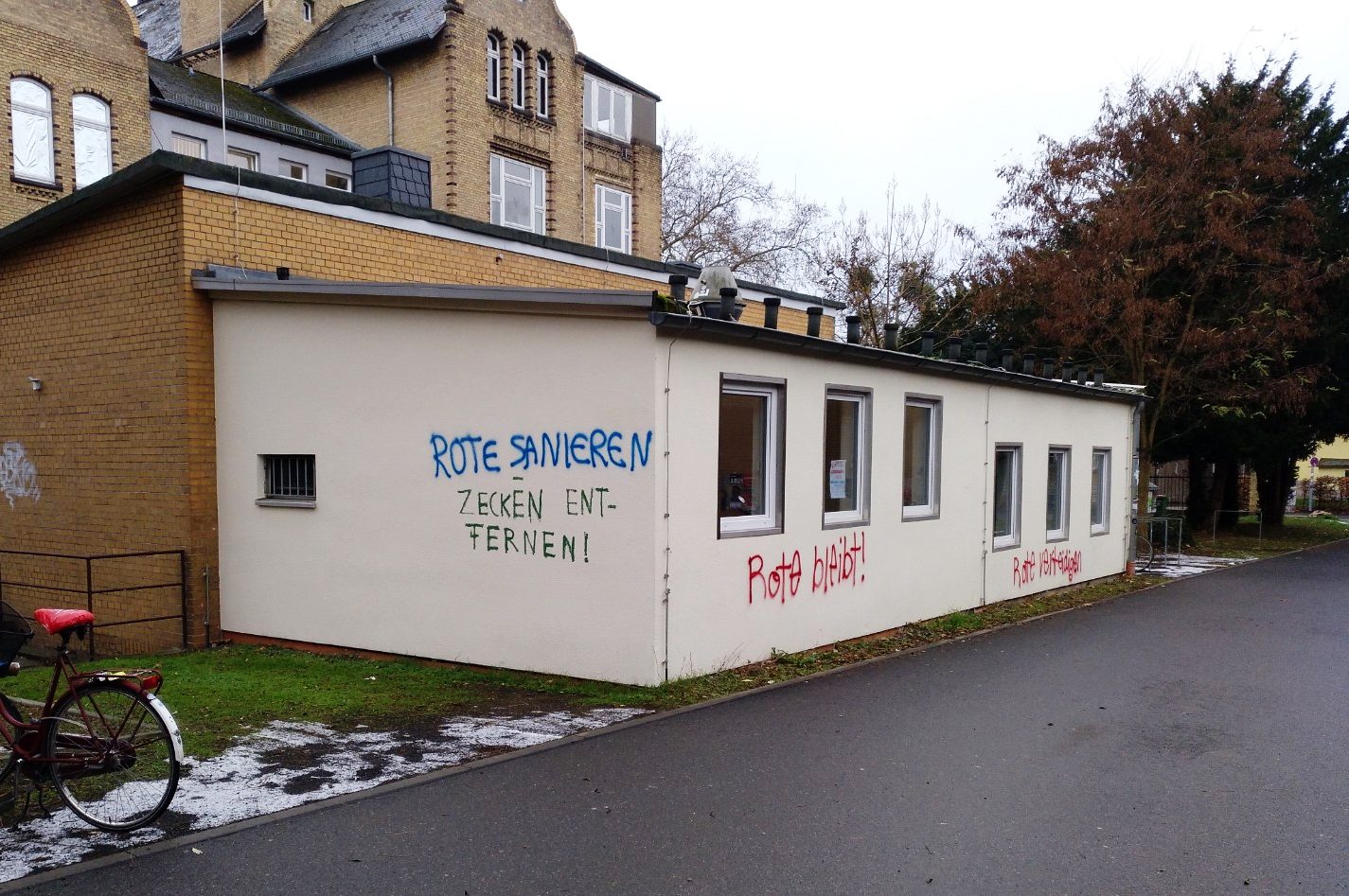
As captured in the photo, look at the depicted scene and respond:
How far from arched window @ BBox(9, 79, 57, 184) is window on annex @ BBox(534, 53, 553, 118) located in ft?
43.9

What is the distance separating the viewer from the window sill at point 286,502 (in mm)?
9703

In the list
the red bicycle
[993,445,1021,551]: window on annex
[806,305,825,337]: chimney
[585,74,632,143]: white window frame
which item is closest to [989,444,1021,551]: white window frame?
[993,445,1021,551]: window on annex

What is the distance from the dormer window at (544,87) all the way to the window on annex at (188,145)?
394 inches

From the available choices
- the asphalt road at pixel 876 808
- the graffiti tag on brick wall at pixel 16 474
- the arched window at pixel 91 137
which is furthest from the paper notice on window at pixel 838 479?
the arched window at pixel 91 137

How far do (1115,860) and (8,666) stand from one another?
18.2ft

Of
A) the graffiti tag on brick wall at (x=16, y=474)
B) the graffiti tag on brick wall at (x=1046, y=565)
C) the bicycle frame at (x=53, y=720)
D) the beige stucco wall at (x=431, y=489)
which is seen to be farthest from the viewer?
the graffiti tag on brick wall at (x=1046, y=565)

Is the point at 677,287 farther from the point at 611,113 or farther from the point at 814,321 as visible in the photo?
the point at 611,113

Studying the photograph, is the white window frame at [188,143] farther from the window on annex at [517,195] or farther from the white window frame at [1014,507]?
the white window frame at [1014,507]

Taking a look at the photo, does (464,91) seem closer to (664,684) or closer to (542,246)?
(542,246)

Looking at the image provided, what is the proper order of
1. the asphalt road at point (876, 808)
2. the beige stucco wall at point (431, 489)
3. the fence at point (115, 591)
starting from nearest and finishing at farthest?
the asphalt road at point (876, 808)
the beige stucco wall at point (431, 489)
the fence at point (115, 591)

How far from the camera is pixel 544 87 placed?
99.8 feet

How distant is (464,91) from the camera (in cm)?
2761

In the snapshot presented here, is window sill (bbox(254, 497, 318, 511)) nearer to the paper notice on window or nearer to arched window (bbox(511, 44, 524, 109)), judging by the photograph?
the paper notice on window

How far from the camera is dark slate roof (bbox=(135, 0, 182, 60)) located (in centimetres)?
3219
